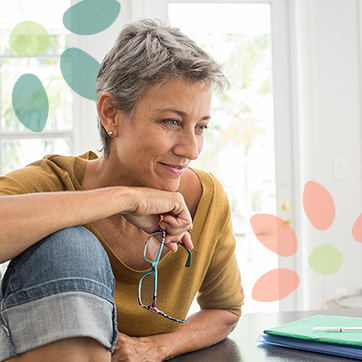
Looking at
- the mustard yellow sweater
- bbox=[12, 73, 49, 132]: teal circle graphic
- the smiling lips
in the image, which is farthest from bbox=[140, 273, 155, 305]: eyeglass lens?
bbox=[12, 73, 49, 132]: teal circle graphic

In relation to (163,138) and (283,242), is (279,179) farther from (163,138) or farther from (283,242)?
(163,138)

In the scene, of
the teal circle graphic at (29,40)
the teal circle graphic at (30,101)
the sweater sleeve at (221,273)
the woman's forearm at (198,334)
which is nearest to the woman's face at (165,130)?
the sweater sleeve at (221,273)

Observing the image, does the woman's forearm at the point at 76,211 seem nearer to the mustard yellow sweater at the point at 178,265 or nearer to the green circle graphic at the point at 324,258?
the mustard yellow sweater at the point at 178,265

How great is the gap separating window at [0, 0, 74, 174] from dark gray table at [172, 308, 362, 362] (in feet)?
6.42

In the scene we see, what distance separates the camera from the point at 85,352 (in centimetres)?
79

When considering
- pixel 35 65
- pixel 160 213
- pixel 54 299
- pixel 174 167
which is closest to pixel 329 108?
pixel 35 65

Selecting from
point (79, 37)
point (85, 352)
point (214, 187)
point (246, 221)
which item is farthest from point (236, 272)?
point (246, 221)

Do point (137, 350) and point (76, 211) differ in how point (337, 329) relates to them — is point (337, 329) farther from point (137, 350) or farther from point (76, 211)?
point (76, 211)

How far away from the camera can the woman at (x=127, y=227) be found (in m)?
0.78

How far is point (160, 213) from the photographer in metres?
1.12

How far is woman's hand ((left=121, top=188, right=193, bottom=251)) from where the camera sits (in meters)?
1.06

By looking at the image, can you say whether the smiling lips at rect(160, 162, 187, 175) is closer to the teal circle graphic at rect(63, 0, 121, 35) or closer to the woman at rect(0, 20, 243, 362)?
the woman at rect(0, 20, 243, 362)

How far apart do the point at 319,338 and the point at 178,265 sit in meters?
0.38

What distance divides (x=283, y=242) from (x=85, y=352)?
2.50 meters
